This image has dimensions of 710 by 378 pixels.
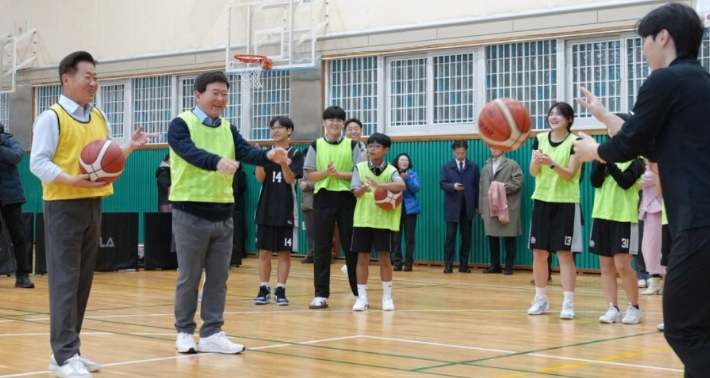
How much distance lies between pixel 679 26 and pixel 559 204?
494 centimetres

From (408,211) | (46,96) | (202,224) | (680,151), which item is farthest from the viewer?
(46,96)

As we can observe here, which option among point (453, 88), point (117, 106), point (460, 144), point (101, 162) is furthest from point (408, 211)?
point (101, 162)

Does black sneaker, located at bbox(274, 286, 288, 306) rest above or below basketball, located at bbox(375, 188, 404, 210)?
below

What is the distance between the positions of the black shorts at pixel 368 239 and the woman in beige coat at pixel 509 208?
5.74 m

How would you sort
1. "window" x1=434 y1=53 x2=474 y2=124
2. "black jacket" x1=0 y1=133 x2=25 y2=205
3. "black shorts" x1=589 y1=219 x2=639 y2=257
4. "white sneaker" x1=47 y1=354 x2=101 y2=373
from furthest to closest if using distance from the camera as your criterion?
1. "window" x1=434 y1=53 x2=474 y2=124
2. "black jacket" x1=0 y1=133 x2=25 y2=205
3. "black shorts" x1=589 y1=219 x2=639 y2=257
4. "white sneaker" x1=47 y1=354 x2=101 y2=373

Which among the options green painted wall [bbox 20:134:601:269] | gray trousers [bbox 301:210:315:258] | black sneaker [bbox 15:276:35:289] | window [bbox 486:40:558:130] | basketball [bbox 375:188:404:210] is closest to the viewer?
basketball [bbox 375:188:404:210]

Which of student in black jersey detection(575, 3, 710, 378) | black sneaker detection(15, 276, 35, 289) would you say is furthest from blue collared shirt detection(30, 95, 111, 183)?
black sneaker detection(15, 276, 35, 289)

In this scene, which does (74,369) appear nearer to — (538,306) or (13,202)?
(538,306)

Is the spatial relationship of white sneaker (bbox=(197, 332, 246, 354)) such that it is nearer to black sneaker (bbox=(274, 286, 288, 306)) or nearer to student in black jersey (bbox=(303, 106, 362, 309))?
student in black jersey (bbox=(303, 106, 362, 309))

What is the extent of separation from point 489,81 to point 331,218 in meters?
7.00

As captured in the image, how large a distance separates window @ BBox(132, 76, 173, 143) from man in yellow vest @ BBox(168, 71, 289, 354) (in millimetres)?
13762

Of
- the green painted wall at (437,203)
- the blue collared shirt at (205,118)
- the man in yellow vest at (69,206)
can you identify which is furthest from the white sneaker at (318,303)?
the green painted wall at (437,203)

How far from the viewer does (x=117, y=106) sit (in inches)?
851

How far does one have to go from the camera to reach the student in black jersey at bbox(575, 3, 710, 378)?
12.7ft
